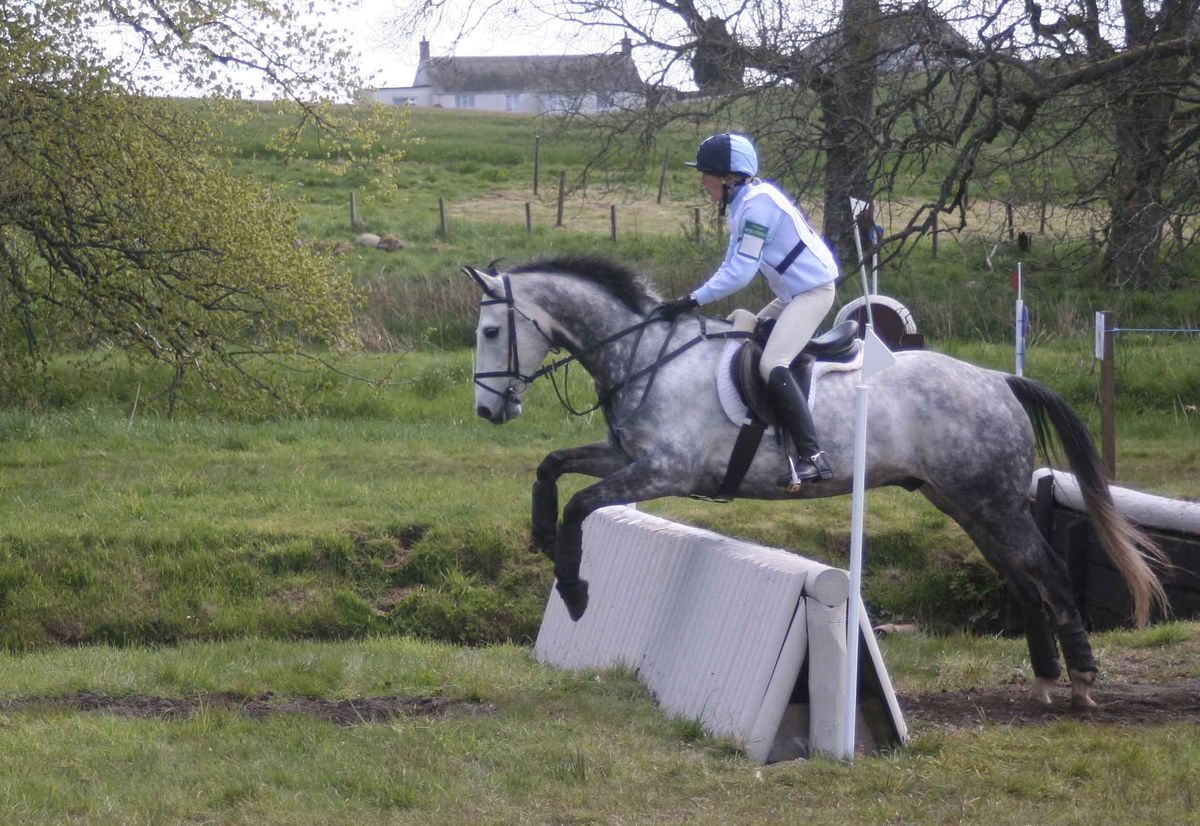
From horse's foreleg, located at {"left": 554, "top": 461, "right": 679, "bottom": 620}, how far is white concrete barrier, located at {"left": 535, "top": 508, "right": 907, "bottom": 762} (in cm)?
57

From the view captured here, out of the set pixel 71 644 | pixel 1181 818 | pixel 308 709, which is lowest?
pixel 71 644

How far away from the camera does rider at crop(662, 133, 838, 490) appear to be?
6.45 metres

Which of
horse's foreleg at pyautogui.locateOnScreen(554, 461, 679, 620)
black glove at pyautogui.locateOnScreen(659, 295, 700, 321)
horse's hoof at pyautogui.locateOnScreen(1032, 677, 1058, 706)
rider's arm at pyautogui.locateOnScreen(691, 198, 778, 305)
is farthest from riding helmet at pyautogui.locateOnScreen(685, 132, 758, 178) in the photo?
horse's hoof at pyautogui.locateOnScreen(1032, 677, 1058, 706)

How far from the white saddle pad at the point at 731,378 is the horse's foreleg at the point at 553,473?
0.60 m

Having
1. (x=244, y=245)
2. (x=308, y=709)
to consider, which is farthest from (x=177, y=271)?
(x=308, y=709)

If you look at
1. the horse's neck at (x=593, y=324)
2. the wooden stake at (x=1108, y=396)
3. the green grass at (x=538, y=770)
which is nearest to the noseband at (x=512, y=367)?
the horse's neck at (x=593, y=324)

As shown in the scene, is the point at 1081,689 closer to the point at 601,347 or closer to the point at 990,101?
the point at 601,347

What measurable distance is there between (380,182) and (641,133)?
3.43 meters

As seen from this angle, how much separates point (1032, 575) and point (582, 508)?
8.50ft

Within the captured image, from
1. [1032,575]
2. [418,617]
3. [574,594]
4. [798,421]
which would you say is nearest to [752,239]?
[798,421]

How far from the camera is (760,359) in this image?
261 inches

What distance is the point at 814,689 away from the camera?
584 cm

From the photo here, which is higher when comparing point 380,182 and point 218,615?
point 380,182

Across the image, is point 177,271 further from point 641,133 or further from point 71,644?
point 641,133
